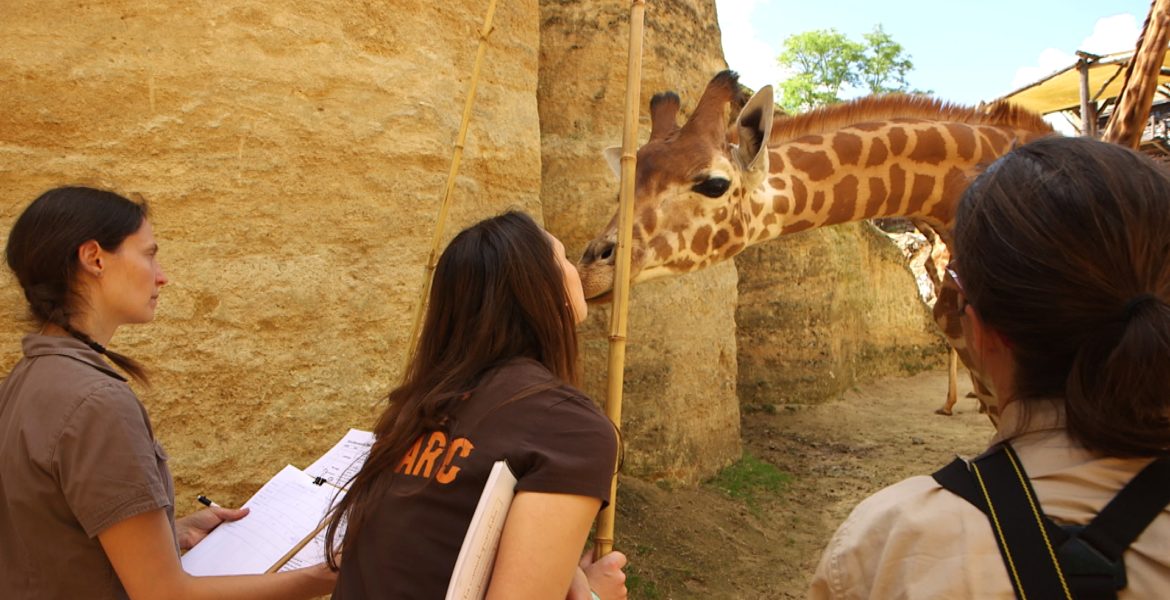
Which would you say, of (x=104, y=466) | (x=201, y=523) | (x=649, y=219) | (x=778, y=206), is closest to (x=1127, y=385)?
(x=104, y=466)

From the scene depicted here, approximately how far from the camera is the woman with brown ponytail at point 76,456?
4.90 feet

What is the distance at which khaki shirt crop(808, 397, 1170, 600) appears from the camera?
0.96m

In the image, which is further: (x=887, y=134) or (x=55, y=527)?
(x=887, y=134)

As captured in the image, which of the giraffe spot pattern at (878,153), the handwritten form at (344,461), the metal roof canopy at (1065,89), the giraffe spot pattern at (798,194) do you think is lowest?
the handwritten form at (344,461)

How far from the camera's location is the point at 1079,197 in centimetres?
100

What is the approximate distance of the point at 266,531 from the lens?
1.98 m

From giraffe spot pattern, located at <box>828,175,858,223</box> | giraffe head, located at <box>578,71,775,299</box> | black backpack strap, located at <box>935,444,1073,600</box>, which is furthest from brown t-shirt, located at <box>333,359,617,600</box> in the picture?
giraffe spot pattern, located at <box>828,175,858,223</box>

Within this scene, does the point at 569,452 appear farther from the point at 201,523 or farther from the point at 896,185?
the point at 896,185

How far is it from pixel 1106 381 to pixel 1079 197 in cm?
23

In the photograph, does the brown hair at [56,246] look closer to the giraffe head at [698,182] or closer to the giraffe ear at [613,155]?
the giraffe head at [698,182]

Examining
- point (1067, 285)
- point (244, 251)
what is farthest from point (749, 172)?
point (1067, 285)

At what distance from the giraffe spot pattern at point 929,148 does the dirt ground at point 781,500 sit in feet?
8.83

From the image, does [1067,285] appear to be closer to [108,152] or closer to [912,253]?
[108,152]

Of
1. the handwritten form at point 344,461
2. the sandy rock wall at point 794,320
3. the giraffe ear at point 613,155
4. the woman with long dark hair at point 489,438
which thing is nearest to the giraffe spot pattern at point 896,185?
the giraffe ear at point 613,155
